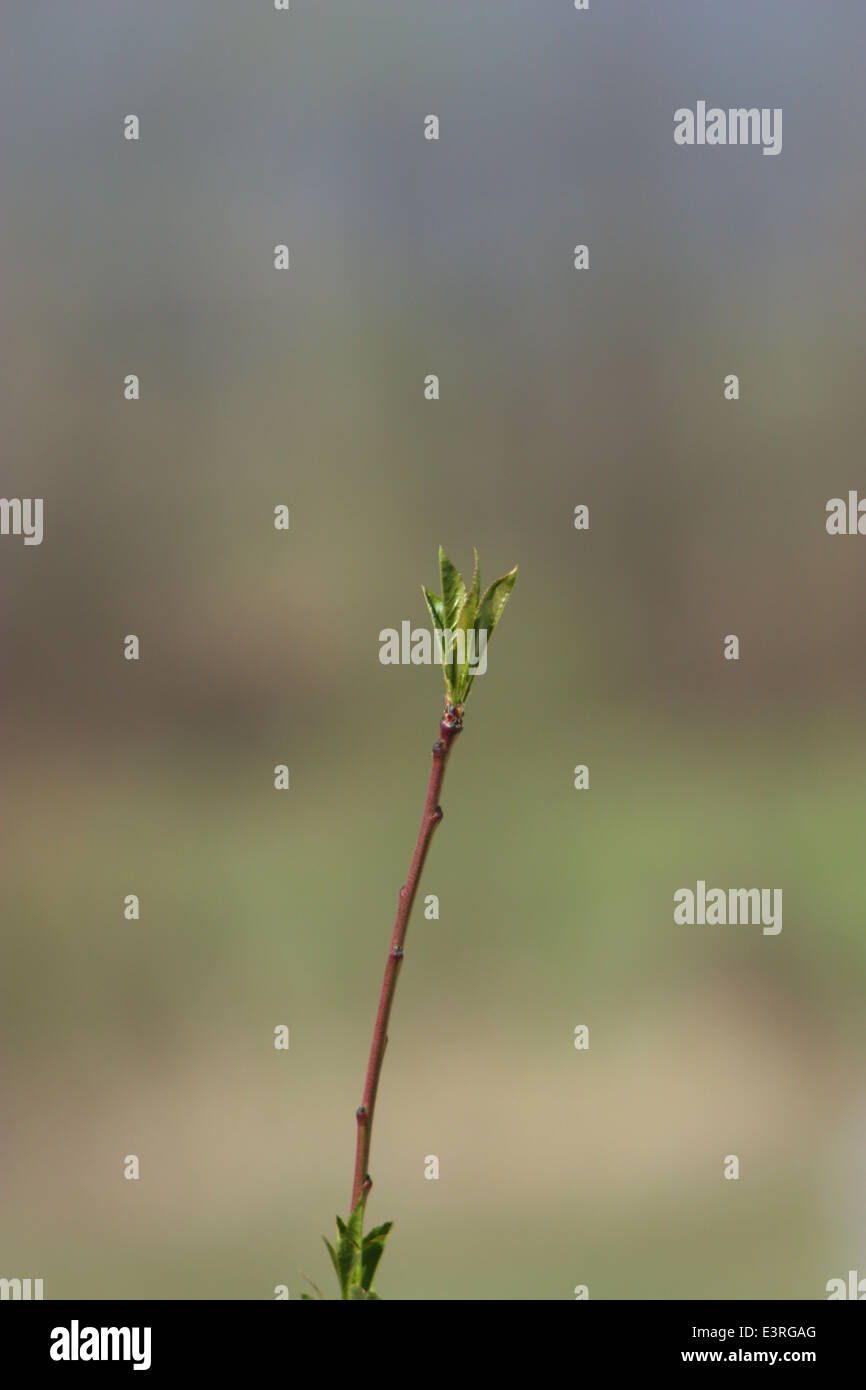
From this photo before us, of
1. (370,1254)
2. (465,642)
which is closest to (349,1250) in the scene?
(370,1254)

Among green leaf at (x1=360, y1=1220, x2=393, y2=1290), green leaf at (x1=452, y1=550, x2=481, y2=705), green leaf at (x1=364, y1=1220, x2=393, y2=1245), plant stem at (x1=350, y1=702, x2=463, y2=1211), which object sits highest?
green leaf at (x1=452, y1=550, x2=481, y2=705)

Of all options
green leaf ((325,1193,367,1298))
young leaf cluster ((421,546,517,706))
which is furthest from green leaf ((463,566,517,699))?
green leaf ((325,1193,367,1298))

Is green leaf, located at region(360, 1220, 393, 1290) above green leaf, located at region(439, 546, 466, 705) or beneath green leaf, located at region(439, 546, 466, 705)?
beneath

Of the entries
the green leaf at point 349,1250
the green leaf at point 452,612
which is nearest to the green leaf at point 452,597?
the green leaf at point 452,612

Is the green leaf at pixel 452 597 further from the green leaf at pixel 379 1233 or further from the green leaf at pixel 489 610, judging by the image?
the green leaf at pixel 379 1233

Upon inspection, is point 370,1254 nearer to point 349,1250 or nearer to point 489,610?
point 349,1250

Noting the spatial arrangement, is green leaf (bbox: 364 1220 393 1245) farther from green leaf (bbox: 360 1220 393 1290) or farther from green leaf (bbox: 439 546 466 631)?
green leaf (bbox: 439 546 466 631)

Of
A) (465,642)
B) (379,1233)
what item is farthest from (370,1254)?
(465,642)

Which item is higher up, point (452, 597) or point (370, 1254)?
point (452, 597)

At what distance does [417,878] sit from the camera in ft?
0.65

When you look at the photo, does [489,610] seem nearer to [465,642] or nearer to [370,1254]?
[465,642]

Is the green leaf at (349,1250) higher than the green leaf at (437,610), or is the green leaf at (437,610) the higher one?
the green leaf at (437,610)

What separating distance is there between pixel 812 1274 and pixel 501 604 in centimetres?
114

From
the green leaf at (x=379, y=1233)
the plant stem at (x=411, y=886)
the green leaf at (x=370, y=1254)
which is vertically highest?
the plant stem at (x=411, y=886)
